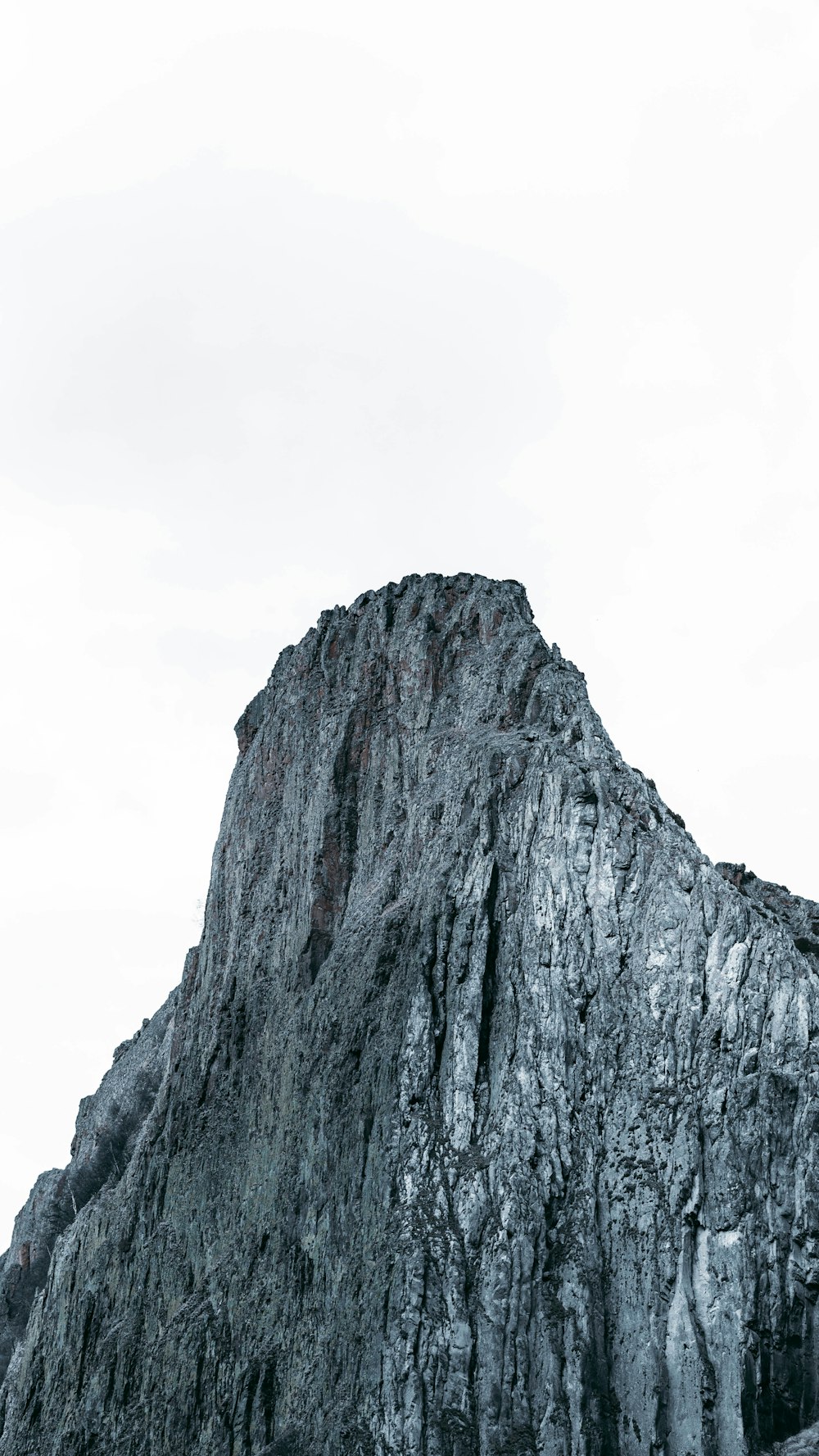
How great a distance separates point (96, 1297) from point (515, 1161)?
27.7 metres

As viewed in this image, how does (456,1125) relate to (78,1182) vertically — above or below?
below

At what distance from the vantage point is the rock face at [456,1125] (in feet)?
170

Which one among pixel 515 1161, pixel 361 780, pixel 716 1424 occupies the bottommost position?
pixel 716 1424

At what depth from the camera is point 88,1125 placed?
336 feet

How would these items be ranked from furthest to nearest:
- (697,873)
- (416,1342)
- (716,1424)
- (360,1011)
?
(360,1011) < (697,873) < (416,1342) < (716,1424)

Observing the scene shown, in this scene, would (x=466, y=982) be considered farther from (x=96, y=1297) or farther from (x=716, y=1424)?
(x=96, y=1297)

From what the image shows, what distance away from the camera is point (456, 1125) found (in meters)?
58.4

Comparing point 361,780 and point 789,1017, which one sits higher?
point 361,780

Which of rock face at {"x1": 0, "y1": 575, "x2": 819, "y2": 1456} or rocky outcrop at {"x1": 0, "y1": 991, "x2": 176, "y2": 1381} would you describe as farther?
rocky outcrop at {"x1": 0, "y1": 991, "x2": 176, "y2": 1381}

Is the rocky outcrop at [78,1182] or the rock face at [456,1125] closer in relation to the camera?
the rock face at [456,1125]

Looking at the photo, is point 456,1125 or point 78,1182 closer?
point 456,1125

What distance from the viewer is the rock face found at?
2045 inches

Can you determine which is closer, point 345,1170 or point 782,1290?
point 782,1290

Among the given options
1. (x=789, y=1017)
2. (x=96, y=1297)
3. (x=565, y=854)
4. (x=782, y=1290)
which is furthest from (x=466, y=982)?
(x=96, y=1297)
